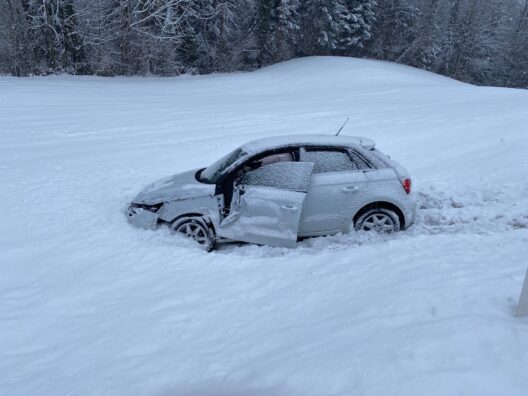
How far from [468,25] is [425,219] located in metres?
42.0

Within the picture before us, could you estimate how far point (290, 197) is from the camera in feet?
19.0

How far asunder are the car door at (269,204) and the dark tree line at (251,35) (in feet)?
80.0

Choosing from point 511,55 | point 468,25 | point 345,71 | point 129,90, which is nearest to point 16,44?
point 129,90

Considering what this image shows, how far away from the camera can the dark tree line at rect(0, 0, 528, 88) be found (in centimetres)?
2752

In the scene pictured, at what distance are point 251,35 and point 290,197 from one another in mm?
34119

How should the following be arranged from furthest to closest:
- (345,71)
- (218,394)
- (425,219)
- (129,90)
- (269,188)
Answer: (345,71) < (129,90) < (425,219) < (269,188) < (218,394)

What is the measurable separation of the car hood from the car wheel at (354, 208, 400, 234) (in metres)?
2.22

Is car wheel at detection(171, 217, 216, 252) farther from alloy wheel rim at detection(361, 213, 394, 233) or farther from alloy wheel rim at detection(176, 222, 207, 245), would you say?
alloy wheel rim at detection(361, 213, 394, 233)

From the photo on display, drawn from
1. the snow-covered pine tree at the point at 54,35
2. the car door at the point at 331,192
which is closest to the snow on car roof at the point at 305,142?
the car door at the point at 331,192

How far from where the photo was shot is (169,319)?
14.4ft

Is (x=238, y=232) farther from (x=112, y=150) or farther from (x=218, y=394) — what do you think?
(x=112, y=150)

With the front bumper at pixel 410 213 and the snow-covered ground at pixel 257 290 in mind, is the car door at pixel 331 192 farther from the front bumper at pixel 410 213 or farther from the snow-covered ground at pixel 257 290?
the front bumper at pixel 410 213

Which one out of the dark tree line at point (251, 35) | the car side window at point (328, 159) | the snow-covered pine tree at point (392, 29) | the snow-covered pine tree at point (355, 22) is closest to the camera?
the car side window at point (328, 159)

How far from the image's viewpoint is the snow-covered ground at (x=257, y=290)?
10.2 ft
